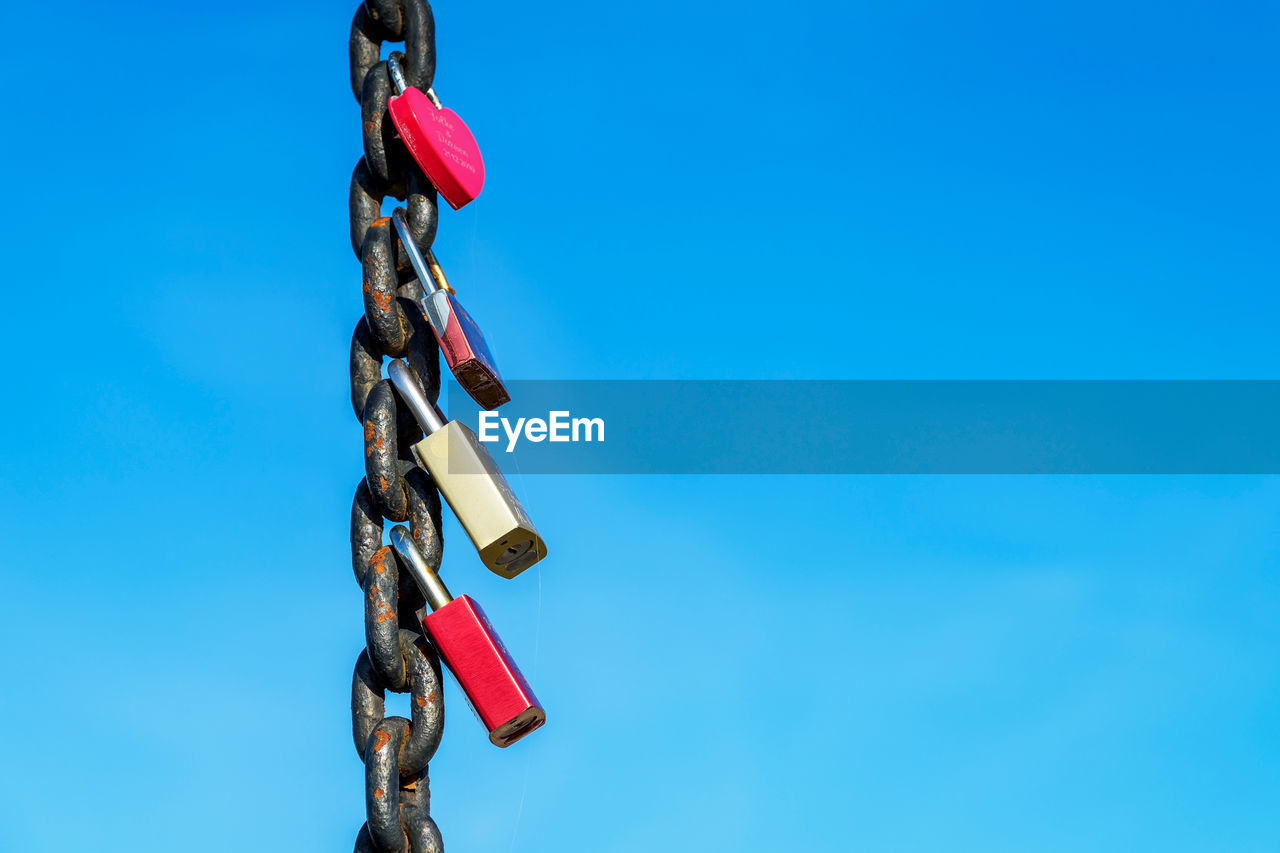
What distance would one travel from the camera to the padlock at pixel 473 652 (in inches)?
113

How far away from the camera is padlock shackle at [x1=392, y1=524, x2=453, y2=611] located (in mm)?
2891

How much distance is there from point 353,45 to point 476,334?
95cm

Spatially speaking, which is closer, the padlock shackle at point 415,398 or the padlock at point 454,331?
the padlock shackle at point 415,398

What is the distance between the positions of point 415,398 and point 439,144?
0.69 meters

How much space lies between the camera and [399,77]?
3338 mm

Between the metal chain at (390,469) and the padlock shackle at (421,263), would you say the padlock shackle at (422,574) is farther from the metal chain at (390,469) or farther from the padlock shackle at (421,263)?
the padlock shackle at (421,263)

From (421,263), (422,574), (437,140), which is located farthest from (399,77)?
(422,574)

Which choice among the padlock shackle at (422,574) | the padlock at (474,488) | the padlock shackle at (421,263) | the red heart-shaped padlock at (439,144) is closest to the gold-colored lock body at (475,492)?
the padlock at (474,488)

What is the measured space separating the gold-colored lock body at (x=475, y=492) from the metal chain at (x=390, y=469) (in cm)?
9

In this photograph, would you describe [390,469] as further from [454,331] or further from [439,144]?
[439,144]

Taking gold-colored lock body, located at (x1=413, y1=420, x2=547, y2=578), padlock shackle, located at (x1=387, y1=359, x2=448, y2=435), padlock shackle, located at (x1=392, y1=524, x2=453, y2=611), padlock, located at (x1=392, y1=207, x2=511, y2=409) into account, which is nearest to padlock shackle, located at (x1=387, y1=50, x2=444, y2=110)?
padlock, located at (x1=392, y1=207, x2=511, y2=409)

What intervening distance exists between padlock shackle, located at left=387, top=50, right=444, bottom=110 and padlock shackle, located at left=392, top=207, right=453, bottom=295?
Result: 0.34 metres

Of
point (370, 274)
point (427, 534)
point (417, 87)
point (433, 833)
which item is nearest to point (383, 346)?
point (370, 274)

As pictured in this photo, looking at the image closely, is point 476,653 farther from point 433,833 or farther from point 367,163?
point 367,163
